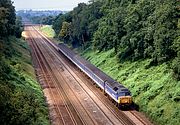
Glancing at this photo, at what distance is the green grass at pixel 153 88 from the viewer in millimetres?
37344

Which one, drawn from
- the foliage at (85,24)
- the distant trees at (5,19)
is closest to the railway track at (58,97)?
the distant trees at (5,19)

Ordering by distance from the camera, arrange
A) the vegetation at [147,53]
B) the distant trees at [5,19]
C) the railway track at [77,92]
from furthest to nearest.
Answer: the distant trees at [5,19] < the vegetation at [147,53] < the railway track at [77,92]

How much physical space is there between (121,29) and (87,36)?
38011 mm

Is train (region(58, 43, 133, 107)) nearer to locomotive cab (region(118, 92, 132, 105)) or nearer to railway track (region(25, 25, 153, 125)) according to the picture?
locomotive cab (region(118, 92, 132, 105))

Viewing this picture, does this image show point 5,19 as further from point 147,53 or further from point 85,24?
point 85,24

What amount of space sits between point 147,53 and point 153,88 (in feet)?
31.4

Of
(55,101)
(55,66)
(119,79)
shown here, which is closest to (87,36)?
(55,66)

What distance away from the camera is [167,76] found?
43625 millimetres

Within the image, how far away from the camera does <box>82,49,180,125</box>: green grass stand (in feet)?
123

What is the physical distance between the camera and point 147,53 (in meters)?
51.7

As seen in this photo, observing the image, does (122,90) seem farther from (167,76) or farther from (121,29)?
(121,29)

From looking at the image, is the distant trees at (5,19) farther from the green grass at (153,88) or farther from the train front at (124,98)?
the train front at (124,98)

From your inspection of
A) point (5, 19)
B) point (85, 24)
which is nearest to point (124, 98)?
point (5, 19)

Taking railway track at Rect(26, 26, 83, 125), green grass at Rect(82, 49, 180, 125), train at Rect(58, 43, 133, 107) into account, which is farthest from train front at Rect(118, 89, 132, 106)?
railway track at Rect(26, 26, 83, 125)
